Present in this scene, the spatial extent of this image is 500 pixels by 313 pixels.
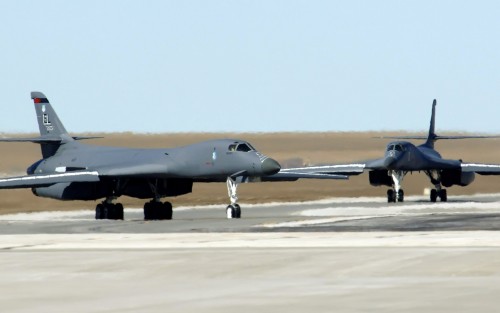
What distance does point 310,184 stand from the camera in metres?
89.2

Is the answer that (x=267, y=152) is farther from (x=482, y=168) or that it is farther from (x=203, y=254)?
(x=203, y=254)

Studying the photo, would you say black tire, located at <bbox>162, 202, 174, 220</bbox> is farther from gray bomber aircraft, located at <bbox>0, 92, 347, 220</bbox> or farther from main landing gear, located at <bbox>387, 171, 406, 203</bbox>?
main landing gear, located at <bbox>387, 171, 406, 203</bbox>

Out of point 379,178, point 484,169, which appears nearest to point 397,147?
point 379,178

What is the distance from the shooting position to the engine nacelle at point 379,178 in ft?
233

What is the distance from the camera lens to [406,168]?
68.7 metres

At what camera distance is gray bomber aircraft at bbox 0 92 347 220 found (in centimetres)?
4706

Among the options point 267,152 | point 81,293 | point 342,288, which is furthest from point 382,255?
point 267,152

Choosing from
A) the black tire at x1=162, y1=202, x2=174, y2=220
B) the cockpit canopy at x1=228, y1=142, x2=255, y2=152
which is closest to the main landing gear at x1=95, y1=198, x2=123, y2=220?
the black tire at x1=162, y1=202, x2=174, y2=220

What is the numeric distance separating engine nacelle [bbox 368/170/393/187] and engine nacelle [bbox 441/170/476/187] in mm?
3395

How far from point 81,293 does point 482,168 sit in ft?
180

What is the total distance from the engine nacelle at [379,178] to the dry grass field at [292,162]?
3510 mm

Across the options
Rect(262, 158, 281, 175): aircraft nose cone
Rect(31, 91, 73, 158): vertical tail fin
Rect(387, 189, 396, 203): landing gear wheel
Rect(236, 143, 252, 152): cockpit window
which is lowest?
Rect(387, 189, 396, 203): landing gear wheel

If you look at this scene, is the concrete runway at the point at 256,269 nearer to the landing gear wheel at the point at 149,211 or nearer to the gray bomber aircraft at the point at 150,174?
the gray bomber aircraft at the point at 150,174

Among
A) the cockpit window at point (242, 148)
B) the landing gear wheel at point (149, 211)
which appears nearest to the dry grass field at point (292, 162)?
the landing gear wheel at point (149, 211)
